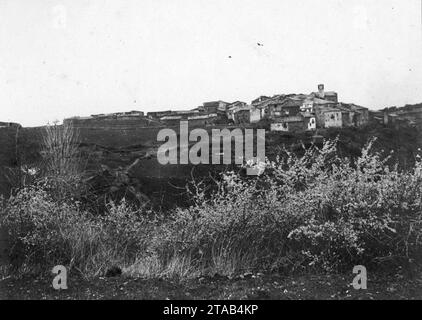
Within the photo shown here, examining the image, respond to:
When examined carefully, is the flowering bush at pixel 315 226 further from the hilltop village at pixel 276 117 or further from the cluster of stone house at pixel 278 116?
the cluster of stone house at pixel 278 116

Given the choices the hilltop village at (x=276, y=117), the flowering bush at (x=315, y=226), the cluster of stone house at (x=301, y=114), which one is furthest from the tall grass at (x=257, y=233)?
the cluster of stone house at (x=301, y=114)

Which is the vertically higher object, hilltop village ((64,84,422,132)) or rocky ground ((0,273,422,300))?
hilltop village ((64,84,422,132))

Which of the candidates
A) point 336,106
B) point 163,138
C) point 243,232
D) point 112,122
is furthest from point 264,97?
point 243,232

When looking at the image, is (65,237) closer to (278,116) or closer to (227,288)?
(227,288)

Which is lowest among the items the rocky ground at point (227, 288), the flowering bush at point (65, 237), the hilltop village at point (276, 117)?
the rocky ground at point (227, 288)

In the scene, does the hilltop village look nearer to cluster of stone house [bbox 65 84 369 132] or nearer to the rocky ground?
cluster of stone house [bbox 65 84 369 132]

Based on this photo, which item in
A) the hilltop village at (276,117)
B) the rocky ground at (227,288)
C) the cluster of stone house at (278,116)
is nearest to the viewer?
the rocky ground at (227,288)

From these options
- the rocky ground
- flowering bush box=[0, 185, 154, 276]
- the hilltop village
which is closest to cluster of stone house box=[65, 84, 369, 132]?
the hilltop village

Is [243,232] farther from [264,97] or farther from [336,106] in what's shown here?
[264,97]
